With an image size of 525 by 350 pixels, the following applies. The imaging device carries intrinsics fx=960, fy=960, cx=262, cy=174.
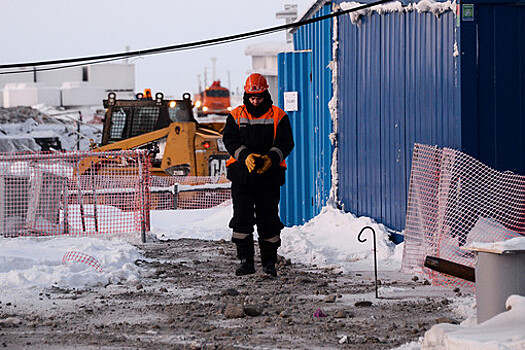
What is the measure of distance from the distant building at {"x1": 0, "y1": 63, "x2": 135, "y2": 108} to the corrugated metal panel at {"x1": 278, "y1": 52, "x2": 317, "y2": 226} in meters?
69.3

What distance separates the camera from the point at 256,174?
9602mm

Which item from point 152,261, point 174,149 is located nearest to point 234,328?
point 152,261

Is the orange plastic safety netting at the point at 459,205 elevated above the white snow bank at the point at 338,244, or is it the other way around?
the orange plastic safety netting at the point at 459,205

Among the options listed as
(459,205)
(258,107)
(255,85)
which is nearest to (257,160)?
(258,107)

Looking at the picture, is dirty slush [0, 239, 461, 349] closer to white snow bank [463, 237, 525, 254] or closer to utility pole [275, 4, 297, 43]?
white snow bank [463, 237, 525, 254]

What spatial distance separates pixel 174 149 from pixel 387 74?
1027 centimetres

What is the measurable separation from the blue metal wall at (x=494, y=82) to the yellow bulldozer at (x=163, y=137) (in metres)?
11.0

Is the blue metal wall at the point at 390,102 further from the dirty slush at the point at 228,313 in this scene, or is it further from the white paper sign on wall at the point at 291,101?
the dirty slush at the point at 228,313

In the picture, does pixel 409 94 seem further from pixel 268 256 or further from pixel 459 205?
pixel 268 256

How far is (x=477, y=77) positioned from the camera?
32.7ft

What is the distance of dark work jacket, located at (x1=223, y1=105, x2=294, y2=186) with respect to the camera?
9672 millimetres

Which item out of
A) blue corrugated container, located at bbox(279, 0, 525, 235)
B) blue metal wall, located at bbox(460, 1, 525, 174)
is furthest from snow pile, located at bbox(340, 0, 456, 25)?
blue metal wall, located at bbox(460, 1, 525, 174)

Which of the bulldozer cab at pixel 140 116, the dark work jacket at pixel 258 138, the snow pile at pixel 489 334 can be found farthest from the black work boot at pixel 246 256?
the bulldozer cab at pixel 140 116

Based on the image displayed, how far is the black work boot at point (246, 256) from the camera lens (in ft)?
32.1
